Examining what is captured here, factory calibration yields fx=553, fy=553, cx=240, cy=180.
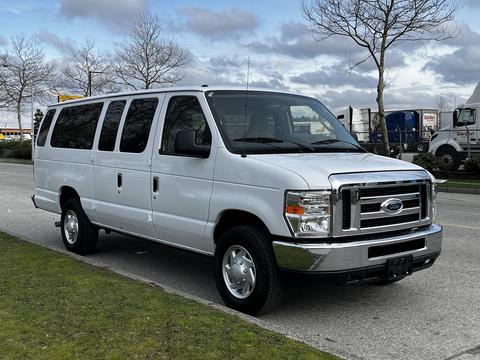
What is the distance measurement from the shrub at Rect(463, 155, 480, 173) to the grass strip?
17.7 m

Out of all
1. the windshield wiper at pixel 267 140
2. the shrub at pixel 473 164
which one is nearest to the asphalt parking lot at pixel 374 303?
the windshield wiper at pixel 267 140

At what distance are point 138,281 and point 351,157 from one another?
2.46 metres

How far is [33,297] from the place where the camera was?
4.94 meters

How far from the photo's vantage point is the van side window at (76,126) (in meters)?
7.22

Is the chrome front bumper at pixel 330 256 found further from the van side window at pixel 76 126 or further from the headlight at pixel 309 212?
the van side window at pixel 76 126

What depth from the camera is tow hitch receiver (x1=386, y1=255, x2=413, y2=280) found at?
4.67 m

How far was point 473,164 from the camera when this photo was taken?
2042 centimetres

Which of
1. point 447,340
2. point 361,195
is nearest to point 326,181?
point 361,195

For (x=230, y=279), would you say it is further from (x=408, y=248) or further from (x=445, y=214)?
(x=445, y=214)

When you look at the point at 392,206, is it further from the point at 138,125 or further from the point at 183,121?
the point at 138,125

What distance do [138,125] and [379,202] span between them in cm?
297

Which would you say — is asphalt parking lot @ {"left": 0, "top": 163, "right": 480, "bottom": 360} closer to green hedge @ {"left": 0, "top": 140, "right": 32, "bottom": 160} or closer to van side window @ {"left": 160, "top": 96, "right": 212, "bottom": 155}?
van side window @ {"left": 160, "top": 96, "right": 212, "bottom": 155}

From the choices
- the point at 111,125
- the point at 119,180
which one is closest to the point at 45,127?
the point at 111,125

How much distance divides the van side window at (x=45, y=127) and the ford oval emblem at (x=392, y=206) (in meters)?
5.53
